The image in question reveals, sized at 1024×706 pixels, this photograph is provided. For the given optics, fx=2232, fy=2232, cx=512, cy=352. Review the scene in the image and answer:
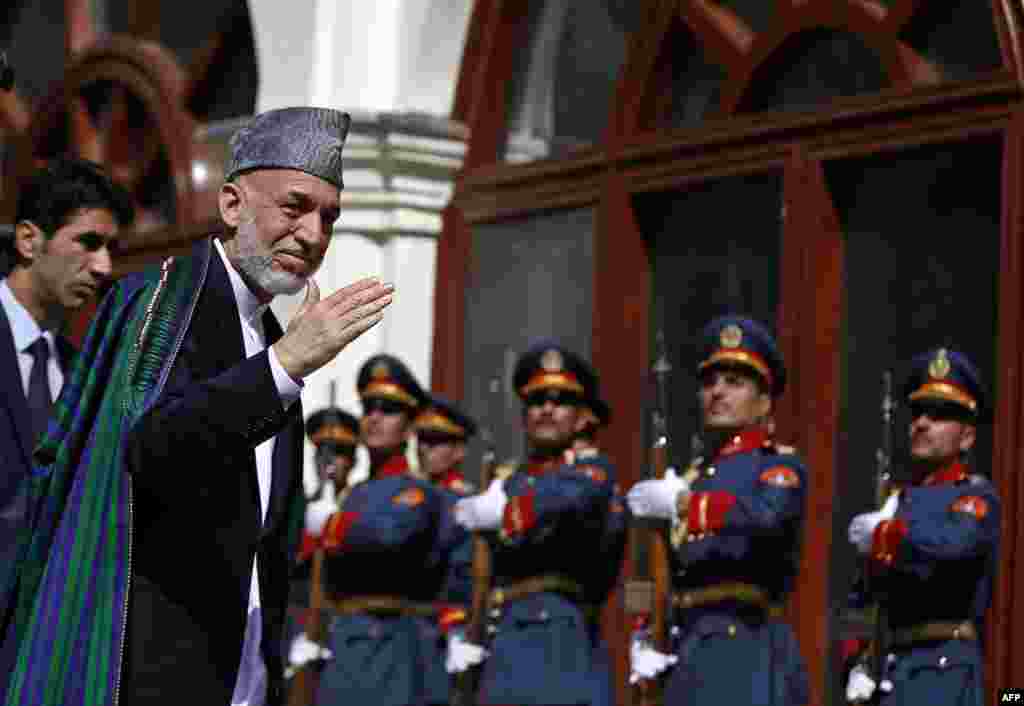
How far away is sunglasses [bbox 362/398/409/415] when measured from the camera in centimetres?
865

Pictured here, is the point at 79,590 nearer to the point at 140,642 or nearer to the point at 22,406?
the point at 140,642

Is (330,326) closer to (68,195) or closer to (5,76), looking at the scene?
(5,76)

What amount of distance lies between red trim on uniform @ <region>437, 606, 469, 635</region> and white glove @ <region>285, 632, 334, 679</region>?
18.1 inches

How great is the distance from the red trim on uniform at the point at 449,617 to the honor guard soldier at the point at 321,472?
1.84 feet

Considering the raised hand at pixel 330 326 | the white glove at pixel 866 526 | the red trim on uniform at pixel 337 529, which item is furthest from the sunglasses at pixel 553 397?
the raised hand at pixel 330 326

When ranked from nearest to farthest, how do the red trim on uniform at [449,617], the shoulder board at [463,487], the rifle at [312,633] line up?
the red trim on uniform at [449,617]
the rifle at [312,633]
the shoulder board at [463,487]

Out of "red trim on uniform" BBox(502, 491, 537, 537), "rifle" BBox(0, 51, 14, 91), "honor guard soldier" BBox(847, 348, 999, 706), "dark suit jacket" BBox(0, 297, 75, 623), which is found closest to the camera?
"rifle" BBox(0, 51, 14, 91)

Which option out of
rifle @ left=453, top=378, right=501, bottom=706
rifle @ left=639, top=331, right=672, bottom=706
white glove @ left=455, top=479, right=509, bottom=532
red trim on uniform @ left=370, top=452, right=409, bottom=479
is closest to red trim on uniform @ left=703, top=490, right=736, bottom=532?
rifle @ left=639, top=331, right=672, bottom=706

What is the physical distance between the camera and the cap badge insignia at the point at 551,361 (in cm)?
779

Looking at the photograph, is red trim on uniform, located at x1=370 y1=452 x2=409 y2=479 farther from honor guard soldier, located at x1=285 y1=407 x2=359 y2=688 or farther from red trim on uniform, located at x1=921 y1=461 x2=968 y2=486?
red trim on uniform, located at x1=921 y1=461 x2=968 y2=486

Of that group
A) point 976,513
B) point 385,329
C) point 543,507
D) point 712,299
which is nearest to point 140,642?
point 976,513

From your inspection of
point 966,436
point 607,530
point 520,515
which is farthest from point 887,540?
point 520,515

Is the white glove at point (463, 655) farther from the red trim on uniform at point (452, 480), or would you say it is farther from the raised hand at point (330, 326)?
the raised hand at point (330, 326)

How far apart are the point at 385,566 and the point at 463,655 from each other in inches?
24.4
